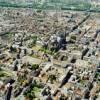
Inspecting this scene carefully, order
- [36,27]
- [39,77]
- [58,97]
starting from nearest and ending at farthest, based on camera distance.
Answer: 1. [58,97]
2. [39,77]
3. [36,27]

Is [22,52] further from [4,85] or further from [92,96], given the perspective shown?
[92,96]

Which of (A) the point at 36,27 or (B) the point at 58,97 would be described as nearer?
(B) the point at 58,97

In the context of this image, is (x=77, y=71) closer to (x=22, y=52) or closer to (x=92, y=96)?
(x=92, y=96)

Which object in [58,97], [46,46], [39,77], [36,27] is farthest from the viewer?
[36,27]

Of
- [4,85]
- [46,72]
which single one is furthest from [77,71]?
[4,85]

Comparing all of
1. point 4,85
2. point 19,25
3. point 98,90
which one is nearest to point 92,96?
point 98,90

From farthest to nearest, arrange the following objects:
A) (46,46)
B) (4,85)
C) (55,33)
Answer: (55,33)
(46,46)
(4,85)
